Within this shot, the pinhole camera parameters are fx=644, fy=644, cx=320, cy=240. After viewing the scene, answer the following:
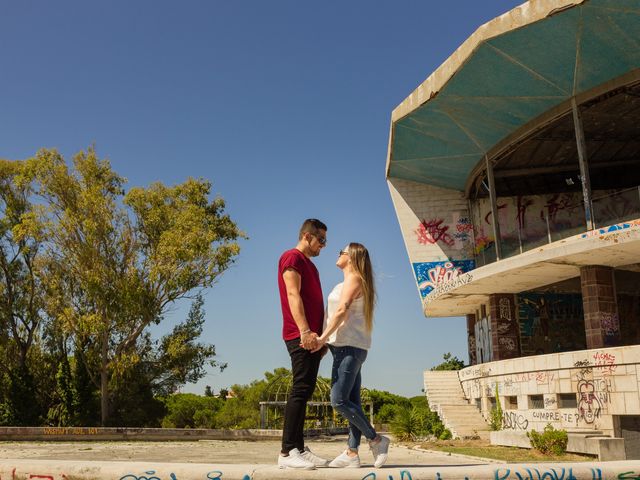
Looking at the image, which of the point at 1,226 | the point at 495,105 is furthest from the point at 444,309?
the point at 1,226

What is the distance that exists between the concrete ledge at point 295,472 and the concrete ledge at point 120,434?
21387mm

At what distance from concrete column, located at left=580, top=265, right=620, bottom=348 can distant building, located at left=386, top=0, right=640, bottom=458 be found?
1.5 inches

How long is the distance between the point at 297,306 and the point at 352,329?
50cm

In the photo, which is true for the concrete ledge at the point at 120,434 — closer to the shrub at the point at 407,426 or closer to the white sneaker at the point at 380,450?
the shrub at the point at 407,426

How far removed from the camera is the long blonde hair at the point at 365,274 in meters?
5.31

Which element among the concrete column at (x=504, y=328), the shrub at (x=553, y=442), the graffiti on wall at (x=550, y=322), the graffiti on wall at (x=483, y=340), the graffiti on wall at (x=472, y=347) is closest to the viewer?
the shrub at (x=553, y=442)

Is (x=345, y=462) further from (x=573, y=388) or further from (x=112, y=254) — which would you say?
(x=112, y=254)

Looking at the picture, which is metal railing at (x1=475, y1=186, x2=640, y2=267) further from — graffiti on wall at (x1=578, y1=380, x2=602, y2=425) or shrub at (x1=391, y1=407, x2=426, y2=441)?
shrub at (x1=391, y1=407, x2=426, y2=441)

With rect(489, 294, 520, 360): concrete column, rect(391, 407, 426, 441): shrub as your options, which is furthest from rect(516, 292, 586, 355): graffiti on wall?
rect(391, 407, 426, 441): shrub

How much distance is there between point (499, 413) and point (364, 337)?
16.7m

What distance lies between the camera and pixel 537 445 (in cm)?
1518

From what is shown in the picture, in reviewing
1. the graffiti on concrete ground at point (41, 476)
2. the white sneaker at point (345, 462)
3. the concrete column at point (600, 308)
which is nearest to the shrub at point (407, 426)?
the concrete column at point (600, 308)

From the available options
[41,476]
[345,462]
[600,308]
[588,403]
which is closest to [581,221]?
[600,308]

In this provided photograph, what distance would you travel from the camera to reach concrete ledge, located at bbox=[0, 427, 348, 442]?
24119 millimetres
